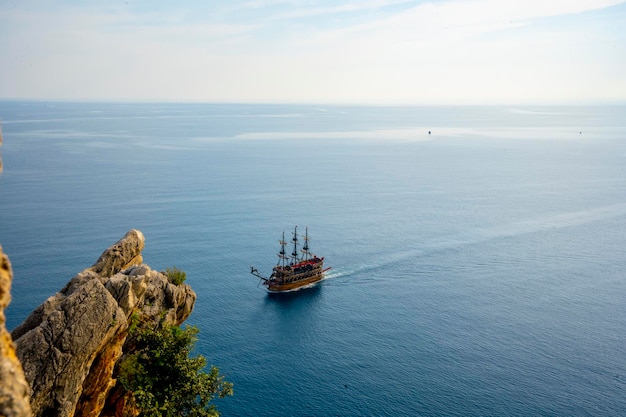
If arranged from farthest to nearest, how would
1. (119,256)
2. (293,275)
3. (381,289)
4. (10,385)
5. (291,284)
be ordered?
(291,284), (293,275), (381,289), (119,256), (10,385)

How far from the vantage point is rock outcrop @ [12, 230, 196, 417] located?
90.1 ft

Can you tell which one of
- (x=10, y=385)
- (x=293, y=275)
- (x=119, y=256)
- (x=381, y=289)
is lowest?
(x=381, y=289)

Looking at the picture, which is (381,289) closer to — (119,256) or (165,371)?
(119,256)

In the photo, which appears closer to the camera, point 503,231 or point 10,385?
point 10,385

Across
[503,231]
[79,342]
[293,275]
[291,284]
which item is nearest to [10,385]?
[79,342]

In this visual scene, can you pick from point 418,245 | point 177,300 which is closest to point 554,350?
point 418,245

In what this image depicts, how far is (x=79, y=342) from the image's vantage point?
94.1ft

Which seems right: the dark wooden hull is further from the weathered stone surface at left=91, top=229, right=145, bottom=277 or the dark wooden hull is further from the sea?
the weathered stone surface at left=91, top=229, right=145, bottom=277

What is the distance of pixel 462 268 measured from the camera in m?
128

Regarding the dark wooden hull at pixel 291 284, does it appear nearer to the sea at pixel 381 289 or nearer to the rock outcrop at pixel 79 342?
the sea at pixel 381 289

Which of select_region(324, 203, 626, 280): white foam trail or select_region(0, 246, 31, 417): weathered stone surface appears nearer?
select_region(0, 246, 31, 417): weathered stone surface

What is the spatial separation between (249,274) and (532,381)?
219 feet

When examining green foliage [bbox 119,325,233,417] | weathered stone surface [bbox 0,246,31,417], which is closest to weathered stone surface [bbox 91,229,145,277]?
green foliage [bbox 119,325,233,417]

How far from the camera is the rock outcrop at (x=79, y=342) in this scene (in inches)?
Answer: 1081
